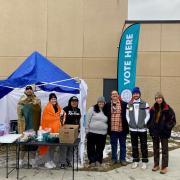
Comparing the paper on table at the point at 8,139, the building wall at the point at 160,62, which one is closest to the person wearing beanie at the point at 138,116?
the paper on table at the point at 8,139

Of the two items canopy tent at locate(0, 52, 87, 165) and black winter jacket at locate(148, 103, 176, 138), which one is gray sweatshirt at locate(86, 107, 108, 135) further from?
black winter jacket at locate(148, 103, 176, 138)

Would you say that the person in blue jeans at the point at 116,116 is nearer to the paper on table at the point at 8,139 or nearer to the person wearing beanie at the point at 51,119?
the person wearing beanie at the point at 51,119

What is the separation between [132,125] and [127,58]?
25.0ft

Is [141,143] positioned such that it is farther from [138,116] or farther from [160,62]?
[160,62]

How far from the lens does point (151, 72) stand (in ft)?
57.4

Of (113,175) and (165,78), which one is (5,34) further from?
(113,175)

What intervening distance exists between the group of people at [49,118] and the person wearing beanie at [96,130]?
0.30 metres

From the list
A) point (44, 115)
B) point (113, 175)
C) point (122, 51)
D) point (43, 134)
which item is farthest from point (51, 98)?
point (122, 51)

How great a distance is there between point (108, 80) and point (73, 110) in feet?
28.9

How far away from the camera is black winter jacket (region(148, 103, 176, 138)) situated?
8.27 m

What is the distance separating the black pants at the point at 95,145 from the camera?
8.86m

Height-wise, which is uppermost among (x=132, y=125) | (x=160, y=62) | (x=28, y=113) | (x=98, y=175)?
(x=160, y=62)

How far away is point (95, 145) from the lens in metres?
9.02

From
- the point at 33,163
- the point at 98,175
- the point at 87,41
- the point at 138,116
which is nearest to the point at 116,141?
the point at 138,116
